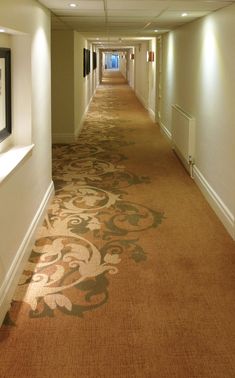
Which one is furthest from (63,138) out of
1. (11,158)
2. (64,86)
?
(11,158)

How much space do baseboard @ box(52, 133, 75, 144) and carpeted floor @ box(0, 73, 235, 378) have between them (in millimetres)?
3016

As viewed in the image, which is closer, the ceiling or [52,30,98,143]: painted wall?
the ceiling

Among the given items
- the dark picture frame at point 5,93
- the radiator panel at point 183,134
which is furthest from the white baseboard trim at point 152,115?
the dark picture frame at point 5,93

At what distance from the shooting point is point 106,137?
31.7ft

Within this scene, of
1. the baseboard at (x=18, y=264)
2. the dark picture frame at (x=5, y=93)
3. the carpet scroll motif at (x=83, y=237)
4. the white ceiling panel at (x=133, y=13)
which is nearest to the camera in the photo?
the baseboard at (x=18, y=264)

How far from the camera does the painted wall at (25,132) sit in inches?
124

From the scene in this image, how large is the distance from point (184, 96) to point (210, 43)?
194 centimetres

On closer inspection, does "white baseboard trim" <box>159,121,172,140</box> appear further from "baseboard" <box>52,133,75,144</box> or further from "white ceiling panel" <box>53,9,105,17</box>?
"white ceiling panel" <box>53,9,105,17</box>

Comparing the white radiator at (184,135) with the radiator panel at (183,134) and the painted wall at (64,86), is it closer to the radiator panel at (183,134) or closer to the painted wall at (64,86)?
the radiator panel at (183,134)

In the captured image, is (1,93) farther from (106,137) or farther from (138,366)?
(106,137)

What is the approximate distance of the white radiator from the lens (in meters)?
6.54

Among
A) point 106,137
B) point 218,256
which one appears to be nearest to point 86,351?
point 218,256

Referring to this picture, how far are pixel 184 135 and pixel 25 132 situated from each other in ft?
11.4

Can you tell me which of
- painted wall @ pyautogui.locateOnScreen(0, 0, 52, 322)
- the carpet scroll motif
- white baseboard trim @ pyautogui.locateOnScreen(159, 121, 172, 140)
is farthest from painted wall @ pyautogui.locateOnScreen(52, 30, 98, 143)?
painted wall @ pyautogui.locateOnScreen(0, 0, 52, 322)
